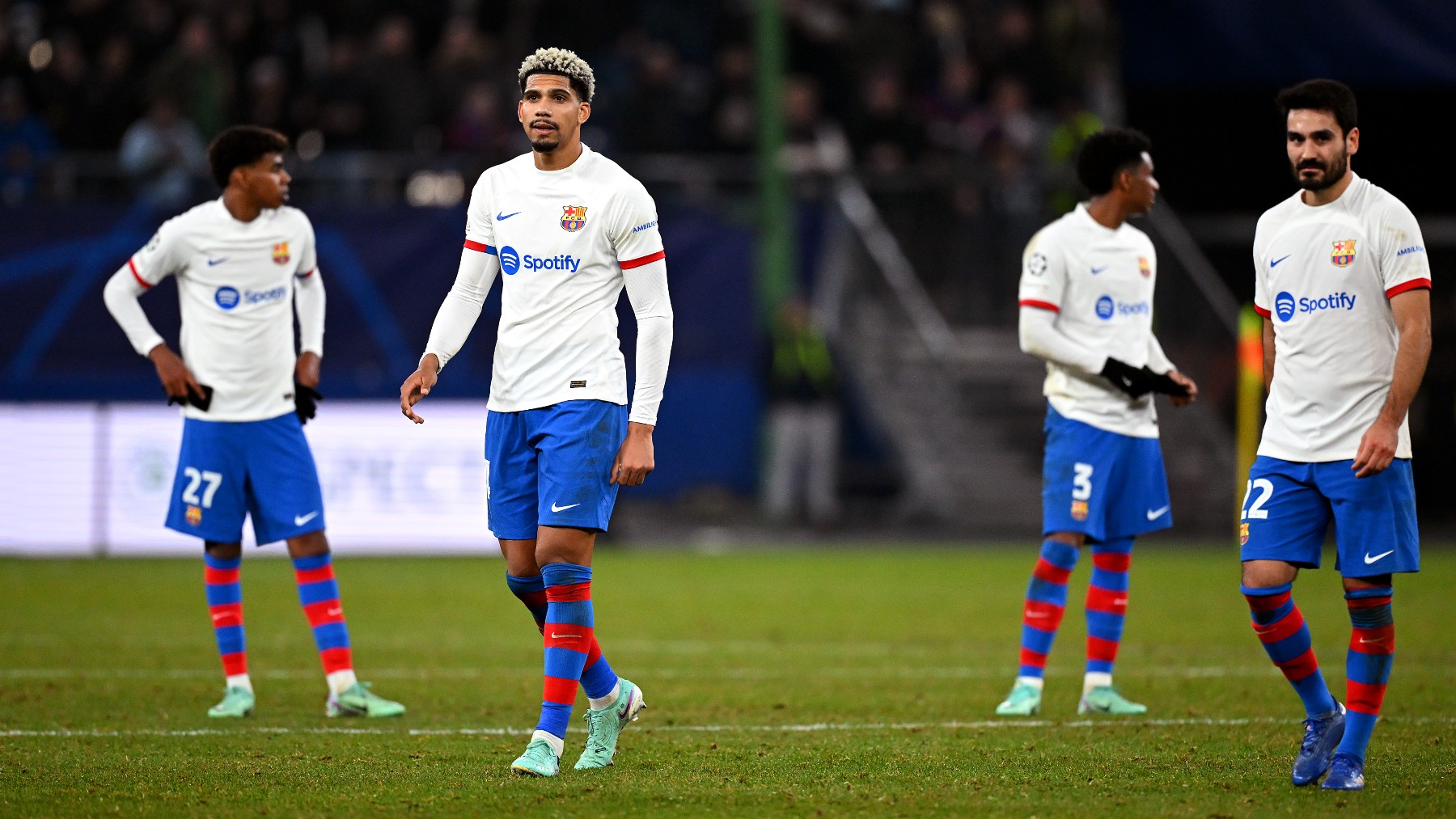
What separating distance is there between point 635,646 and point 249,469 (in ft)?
9.62

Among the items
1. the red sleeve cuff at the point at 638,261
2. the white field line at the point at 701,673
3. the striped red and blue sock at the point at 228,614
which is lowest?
the white field line at the point at 701,673

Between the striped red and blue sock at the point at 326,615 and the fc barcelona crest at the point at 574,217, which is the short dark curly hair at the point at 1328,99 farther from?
the striped red and blue sock at the point at 326,615

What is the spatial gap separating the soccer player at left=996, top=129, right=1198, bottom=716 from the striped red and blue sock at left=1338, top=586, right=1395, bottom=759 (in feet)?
6.45

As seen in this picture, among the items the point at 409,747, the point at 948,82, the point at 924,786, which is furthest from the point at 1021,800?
the point at 948,82

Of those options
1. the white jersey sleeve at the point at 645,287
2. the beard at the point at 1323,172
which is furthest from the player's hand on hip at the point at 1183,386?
the white jersey sleeve at the point at 645,287

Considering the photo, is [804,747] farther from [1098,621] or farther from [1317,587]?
[1317,587]

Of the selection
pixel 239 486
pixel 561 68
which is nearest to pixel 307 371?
pixel 239 486

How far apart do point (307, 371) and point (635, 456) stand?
2.79m

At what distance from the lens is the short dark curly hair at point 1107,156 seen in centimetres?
806

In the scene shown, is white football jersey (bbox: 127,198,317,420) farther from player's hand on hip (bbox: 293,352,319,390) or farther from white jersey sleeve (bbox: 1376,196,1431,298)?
white jersey sleeve (bbox: 1376,196,1431,298)

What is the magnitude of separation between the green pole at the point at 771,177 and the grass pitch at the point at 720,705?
5743 mm

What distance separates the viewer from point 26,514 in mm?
15648

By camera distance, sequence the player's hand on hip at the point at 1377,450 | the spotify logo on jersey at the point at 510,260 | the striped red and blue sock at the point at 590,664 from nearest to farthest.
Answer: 1. the player's hand on hip at the point at 1377,450
2. the spotify logo on jersey at the point at 510,260
3. the striped red and blue sock at the point at 590,664

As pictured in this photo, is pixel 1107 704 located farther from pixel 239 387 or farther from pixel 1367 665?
pixel 239 387
